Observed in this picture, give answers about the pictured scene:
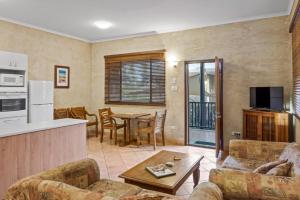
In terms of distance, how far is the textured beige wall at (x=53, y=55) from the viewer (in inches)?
192

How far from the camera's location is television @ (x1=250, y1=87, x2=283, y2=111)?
3.97m

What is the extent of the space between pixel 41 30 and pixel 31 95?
1.86 metres

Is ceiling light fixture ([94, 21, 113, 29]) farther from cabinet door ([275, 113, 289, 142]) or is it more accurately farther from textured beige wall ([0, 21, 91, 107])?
cabinet door ([275, 113, 289, 142])

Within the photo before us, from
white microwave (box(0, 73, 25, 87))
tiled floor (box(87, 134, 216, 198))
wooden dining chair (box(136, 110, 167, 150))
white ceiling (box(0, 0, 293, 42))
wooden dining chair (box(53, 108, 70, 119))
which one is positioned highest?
white ceiling (box(0, 0, 293, 42))

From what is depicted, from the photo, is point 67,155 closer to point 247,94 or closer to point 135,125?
point 135,125

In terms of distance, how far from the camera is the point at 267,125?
12.3 ft

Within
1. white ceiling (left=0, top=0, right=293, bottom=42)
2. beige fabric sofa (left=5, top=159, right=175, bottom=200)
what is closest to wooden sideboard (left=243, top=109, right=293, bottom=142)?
white ceiling (left=0, top=0, right=293, bottom=42)

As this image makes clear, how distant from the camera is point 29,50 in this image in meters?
5.21

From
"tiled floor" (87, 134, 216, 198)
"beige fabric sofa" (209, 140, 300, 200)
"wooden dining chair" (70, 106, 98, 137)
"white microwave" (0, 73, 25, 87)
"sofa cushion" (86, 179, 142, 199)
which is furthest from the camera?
"wooden dining chair" (70, 106, 98, 137)

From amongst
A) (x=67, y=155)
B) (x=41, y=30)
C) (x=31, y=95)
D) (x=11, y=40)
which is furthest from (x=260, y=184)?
(x=41, y=30)

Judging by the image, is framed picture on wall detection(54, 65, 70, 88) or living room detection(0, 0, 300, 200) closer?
living room detection(0, 0, 300, 200)

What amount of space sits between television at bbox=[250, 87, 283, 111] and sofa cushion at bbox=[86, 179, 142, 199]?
3.14 meters

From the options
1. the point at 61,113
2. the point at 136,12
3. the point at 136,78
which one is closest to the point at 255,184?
the point at 136,12

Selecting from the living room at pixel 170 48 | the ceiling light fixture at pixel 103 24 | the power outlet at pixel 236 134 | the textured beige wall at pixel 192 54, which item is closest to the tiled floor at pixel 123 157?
the living room at pixel 170 48
